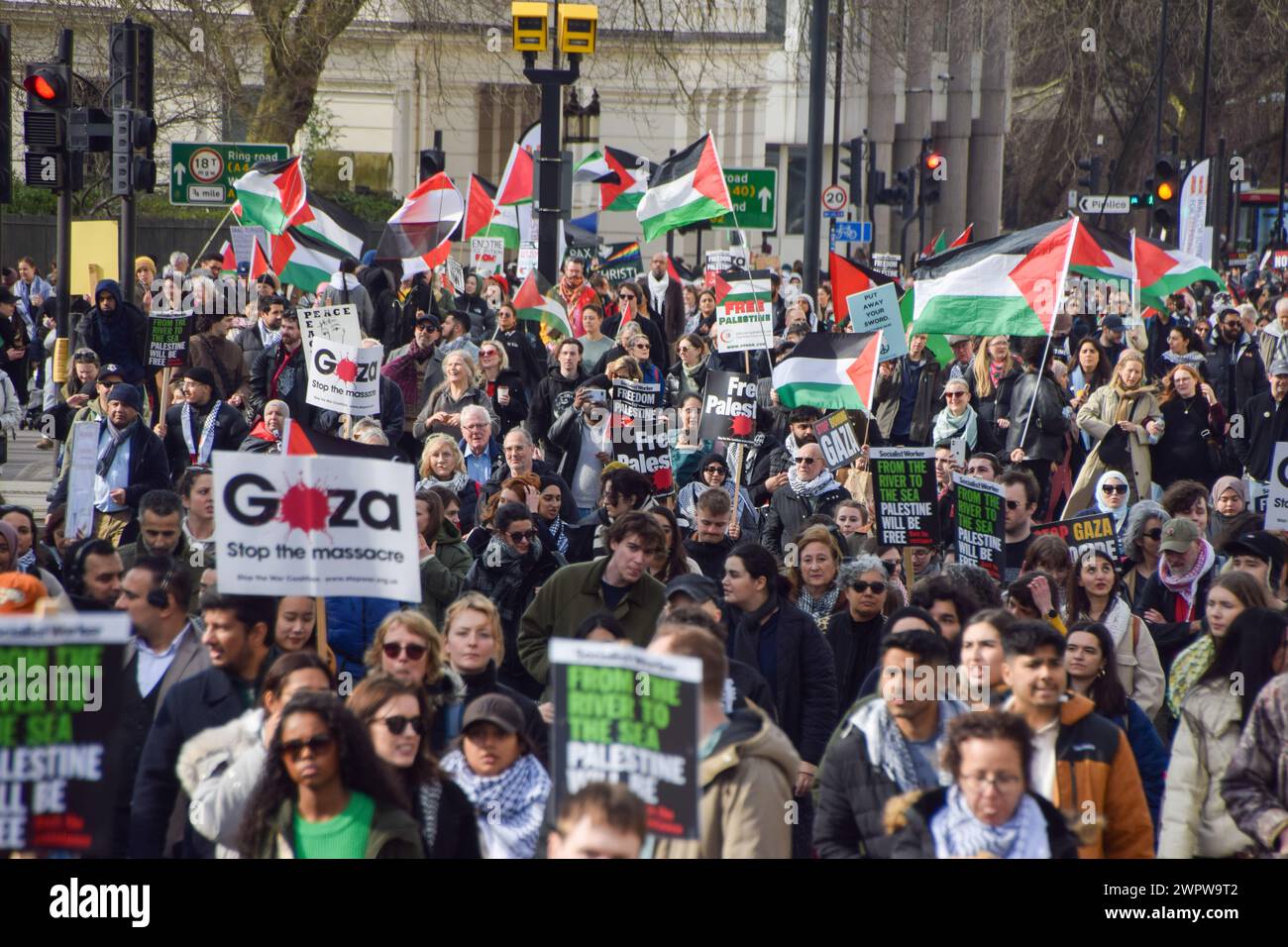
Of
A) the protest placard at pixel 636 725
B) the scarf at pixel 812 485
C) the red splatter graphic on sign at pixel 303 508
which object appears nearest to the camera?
the protest placard at pixel 636 725

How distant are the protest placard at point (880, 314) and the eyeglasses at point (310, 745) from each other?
8.41m

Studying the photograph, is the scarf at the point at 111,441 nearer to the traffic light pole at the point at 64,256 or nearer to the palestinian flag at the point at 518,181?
the traffic light pole at the point at 64,256

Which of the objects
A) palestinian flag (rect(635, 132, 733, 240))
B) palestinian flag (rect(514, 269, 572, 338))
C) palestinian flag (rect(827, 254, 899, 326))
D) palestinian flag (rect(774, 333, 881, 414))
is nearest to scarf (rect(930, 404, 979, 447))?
palestinian flag (rect(774, 333, 881, 414))

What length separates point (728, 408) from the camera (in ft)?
39.4

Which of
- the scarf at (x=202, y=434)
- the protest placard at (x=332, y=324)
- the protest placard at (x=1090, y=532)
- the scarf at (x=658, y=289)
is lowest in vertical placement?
the protest placard at (x=1090, y=532)

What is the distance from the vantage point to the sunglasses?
782 centimetres

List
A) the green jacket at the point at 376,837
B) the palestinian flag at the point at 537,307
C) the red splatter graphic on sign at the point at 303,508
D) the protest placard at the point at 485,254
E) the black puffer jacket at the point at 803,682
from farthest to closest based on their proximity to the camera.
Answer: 1. the protest placard at the point at 485,254
2. the palestinian flag at the point at 537,307
3. the black puffer jacket at the point at 803,682
4. the red splatter graphic on sign at the point at 303,508
5. the green jacket at the point at 376,837

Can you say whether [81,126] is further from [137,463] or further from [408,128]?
[408,128]

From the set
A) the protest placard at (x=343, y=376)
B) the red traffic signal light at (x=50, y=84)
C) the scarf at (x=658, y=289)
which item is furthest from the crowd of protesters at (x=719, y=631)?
the scarf at (x=658, y=289)

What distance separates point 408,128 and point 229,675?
38.6 metres

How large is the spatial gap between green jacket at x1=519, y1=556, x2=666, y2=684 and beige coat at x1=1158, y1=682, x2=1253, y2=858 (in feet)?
7.79

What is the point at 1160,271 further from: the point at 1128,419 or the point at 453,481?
the point at 453,481

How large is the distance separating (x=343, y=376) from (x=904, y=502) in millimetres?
3968

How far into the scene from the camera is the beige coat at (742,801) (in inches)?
201
